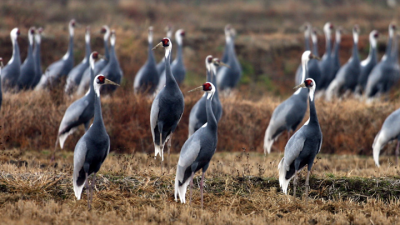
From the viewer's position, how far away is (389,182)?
7355 millimetres

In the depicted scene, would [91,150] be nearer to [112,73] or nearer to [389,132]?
[389,132]

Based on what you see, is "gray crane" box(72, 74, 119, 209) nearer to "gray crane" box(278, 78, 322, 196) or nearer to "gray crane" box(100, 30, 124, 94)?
"gray crane" box(278, 78, 322, 196)

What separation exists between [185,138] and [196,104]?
2295 mm

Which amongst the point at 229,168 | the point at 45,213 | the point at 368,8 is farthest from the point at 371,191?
the point at 368,8

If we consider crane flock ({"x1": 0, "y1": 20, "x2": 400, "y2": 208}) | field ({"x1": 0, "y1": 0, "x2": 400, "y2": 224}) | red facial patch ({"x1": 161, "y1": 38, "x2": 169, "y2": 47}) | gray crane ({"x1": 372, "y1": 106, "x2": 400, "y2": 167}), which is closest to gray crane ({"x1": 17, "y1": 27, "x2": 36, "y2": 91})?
crane flock ({"x1": 0, "y1": 20, "x2": 400, "y2": 208})

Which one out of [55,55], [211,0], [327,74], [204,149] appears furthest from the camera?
[211,0]

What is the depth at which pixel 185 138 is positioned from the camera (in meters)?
11.4

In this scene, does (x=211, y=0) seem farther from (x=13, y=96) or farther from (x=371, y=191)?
(x=371, y=191)

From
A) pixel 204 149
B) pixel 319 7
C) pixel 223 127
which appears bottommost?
pixel 223 127

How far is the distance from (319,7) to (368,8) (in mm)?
2364

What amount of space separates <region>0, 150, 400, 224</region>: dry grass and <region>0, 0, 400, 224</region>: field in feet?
0.05

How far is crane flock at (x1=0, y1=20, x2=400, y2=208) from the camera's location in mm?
6430

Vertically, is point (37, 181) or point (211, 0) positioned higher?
point (211, 0)

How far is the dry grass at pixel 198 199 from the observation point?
19.7 feet
